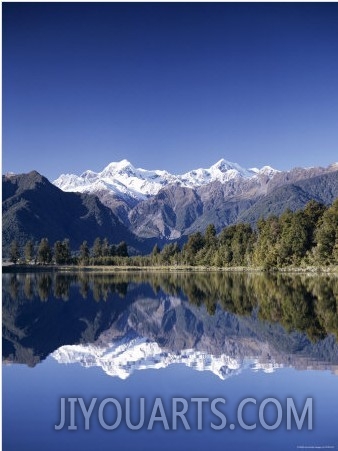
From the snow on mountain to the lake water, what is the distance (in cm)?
4

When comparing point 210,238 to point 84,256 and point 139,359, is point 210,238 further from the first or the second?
point 139,359

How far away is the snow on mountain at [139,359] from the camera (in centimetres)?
1666

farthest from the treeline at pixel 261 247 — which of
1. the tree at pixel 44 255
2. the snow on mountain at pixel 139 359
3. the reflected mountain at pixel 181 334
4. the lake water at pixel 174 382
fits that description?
the snow on mountain at pixel 139 359

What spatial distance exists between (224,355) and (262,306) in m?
14.5

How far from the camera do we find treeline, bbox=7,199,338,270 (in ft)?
275

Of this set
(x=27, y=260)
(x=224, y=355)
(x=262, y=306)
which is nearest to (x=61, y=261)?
(x=27, y=260)

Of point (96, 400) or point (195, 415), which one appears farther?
point (96, 400)

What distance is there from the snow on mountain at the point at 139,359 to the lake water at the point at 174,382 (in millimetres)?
39

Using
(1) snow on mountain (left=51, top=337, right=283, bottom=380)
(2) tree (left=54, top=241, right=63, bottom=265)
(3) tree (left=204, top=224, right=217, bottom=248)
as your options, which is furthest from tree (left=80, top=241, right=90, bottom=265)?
(1) snow on mountain (left=51, top=337, right=283, bottom=380)

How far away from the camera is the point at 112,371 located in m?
16.5

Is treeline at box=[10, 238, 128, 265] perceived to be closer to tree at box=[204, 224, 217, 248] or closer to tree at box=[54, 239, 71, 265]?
tree at box=[54, 239, 71, 265]

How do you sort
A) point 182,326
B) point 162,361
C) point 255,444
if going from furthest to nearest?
point 182,326 < point 162,361 < point 255,444

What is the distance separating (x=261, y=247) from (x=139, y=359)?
83.0 metres

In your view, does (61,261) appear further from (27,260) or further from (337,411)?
(337,411)
